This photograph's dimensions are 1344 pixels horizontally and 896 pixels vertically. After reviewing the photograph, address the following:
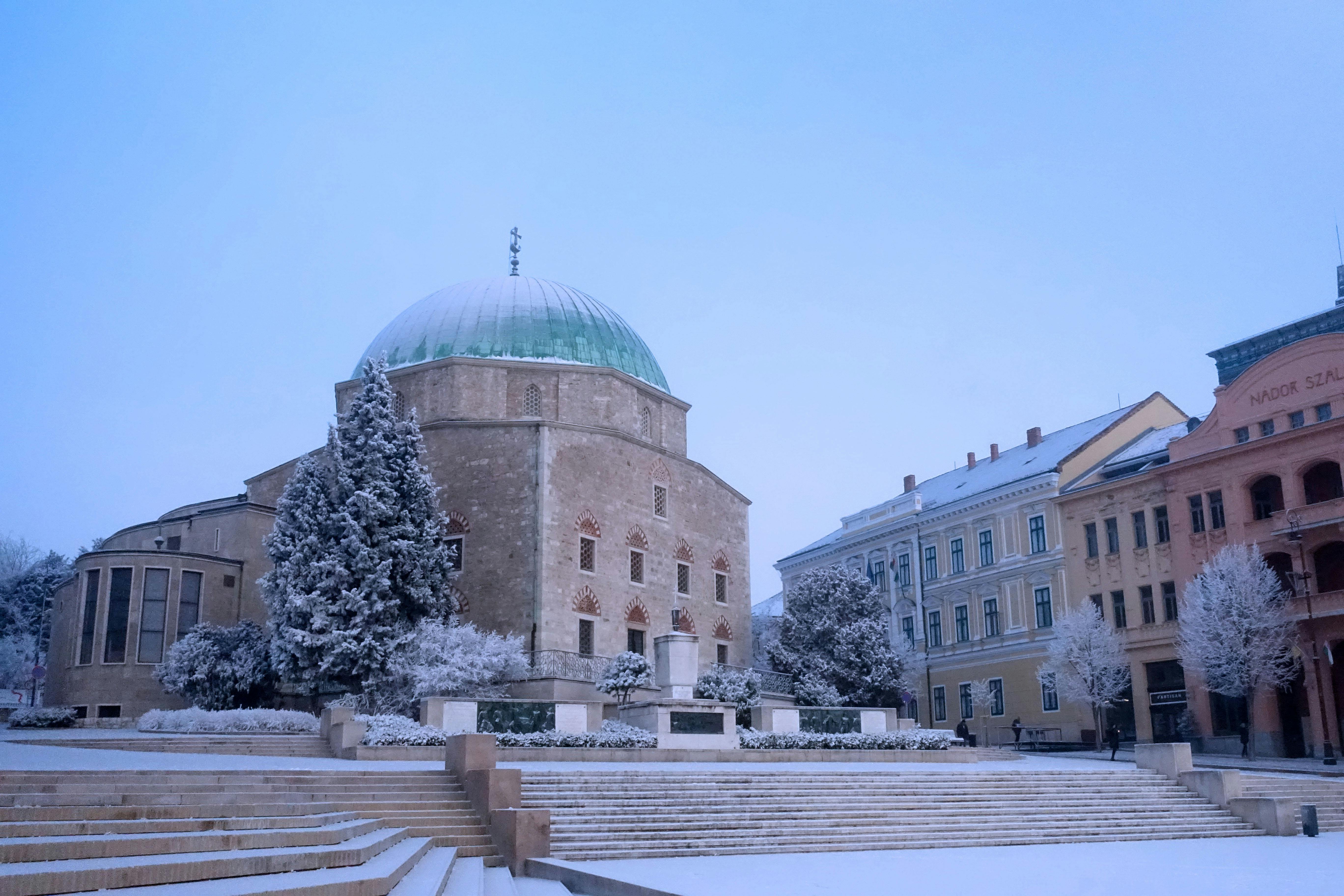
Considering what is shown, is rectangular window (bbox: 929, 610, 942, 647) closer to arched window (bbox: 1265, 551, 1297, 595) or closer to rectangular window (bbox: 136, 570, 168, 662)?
arched window (bbox: 1265, 551, 1297, 595)

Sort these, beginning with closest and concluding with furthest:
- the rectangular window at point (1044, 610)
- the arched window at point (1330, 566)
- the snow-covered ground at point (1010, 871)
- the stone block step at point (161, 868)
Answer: the stone block step at point (161, 868)
the snow-covered ground at point (1010, 871)
the arched window at point (1330, 566)
the rectangular window at point (1044, 610)

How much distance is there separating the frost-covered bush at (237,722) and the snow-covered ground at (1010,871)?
11642mm

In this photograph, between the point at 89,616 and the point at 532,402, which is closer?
the point at 89,616

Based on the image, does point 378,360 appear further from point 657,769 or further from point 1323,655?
point 1323,655

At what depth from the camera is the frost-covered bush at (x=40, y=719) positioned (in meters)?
24.5

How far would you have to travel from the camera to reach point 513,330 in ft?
117

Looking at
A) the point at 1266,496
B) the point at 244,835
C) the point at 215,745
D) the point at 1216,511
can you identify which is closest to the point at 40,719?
the point at 215,745

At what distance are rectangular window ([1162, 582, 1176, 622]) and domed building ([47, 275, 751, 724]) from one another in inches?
504

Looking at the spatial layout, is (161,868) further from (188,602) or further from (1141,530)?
(1141,530)

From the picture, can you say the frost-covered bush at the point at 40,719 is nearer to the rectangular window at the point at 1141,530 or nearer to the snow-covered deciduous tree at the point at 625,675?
the snow-covered deciduous tree at the point at 625,675

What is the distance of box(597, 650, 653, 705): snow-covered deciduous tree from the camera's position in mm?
26031

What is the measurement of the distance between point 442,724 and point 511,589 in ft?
32.4

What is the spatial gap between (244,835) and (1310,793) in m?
18.9

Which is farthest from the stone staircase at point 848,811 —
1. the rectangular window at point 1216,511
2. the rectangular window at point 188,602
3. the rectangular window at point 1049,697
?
the rectangular window at point 188,602
